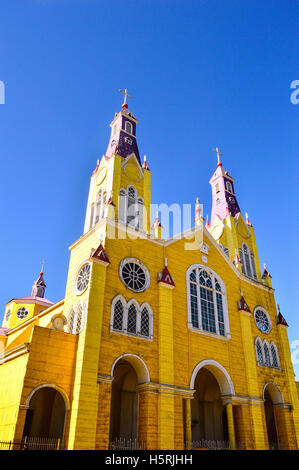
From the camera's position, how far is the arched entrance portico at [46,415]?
67.7 ft

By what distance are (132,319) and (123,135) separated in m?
15.7

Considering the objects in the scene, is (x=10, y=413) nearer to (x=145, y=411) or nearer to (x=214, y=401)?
(x=145, y=411)

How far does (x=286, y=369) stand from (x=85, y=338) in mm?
17185

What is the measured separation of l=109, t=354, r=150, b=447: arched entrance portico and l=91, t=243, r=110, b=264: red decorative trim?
Answer: 515cm

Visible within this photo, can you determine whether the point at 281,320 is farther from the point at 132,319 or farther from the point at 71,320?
the point at 71,320

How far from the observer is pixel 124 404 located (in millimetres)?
22406

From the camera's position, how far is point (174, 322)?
894 inches

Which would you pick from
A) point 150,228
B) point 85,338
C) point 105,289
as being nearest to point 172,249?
point 150,228

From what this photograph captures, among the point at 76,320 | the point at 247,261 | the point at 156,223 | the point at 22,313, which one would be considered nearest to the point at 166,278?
the point at 156,223

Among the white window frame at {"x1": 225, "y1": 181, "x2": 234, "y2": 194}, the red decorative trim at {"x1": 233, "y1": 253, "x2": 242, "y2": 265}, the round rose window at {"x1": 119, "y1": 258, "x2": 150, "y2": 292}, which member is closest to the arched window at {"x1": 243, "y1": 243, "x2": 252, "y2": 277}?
the red decorative trim at {"x1": 233, "y1": 253, "x2": 242, "y2": 265}

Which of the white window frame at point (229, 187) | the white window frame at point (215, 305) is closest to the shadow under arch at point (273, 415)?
the white window frame at point (215, 305)

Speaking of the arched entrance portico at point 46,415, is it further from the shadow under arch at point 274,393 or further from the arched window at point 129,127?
the arched window at point 129,127

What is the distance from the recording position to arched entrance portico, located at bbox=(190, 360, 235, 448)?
78.0 feet

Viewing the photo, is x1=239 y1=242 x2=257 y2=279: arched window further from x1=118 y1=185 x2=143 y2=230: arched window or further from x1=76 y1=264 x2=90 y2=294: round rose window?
x1=76 y1=264 x2=90 y2=294: round rose window
